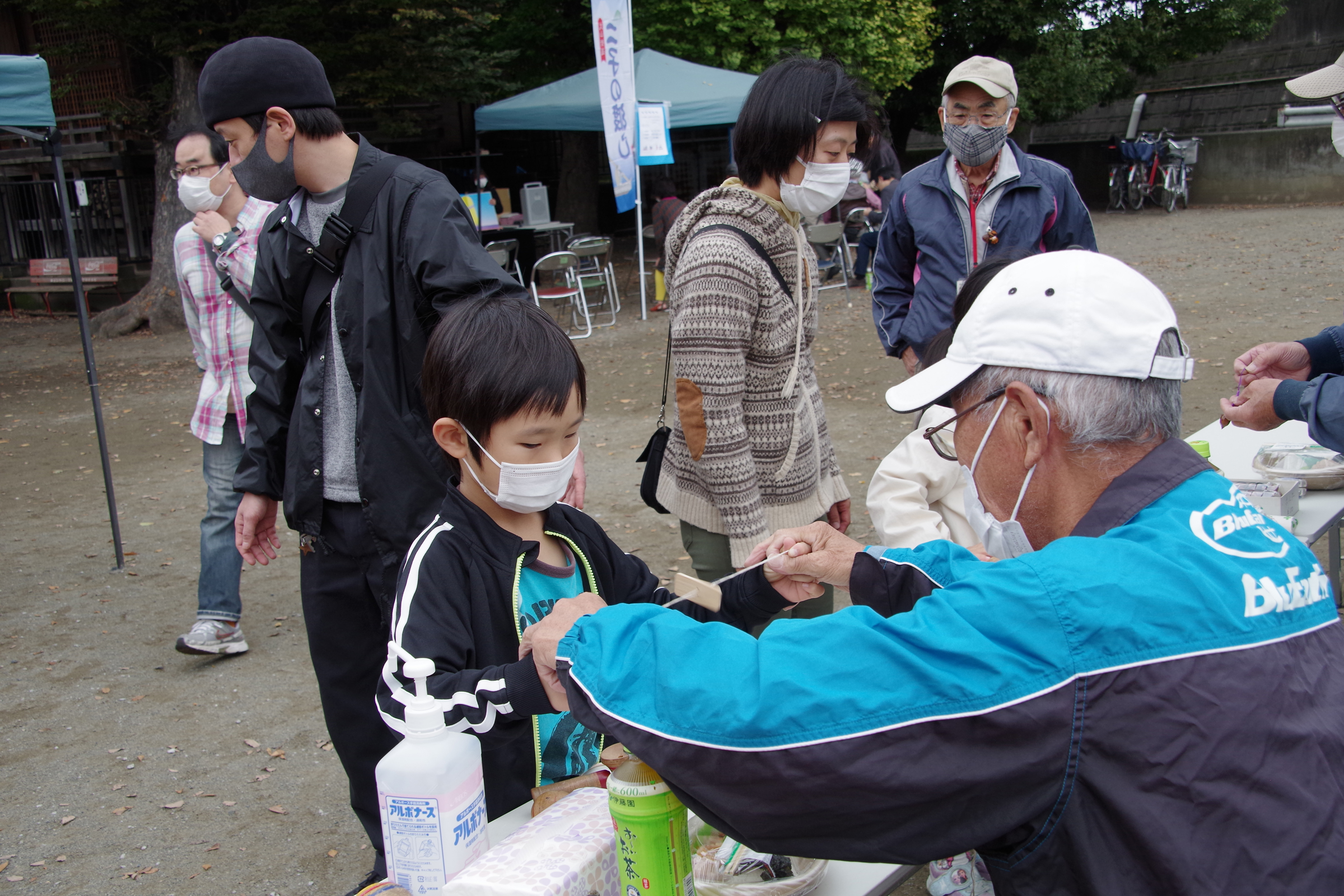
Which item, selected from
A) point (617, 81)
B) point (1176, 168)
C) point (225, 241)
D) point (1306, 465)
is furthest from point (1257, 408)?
point (1176, 168)

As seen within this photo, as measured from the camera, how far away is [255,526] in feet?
9.42

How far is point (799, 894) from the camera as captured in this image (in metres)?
1.46

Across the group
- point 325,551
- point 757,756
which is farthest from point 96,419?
point 757,756

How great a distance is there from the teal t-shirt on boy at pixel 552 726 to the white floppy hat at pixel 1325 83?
11.2 ft

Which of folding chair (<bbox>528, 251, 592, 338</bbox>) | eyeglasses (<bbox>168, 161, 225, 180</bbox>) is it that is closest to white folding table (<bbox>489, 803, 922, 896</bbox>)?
eyeglasses (<bbox>168, 161, 225, 180</bbox>)

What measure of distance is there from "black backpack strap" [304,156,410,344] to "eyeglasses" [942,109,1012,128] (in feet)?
8.53

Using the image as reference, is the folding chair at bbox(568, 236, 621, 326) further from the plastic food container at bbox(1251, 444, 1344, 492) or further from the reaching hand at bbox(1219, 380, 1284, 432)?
the reaching hand at bbox(1219, 380, 1284, 432)

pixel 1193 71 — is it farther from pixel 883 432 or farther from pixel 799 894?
pixel 799 894

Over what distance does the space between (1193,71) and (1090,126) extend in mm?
3281

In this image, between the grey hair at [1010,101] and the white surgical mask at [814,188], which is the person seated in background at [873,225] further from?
the white surgical mask at [814,188]

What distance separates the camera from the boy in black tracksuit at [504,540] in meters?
1.86

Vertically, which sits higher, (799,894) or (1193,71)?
(1193,71)

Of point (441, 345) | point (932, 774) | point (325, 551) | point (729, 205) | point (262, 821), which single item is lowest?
point (262, 821)

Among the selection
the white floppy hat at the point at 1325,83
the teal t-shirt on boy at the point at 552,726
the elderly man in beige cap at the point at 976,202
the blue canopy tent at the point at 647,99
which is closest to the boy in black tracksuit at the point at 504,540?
the teal t-shirt on boy at the point at 552,726
